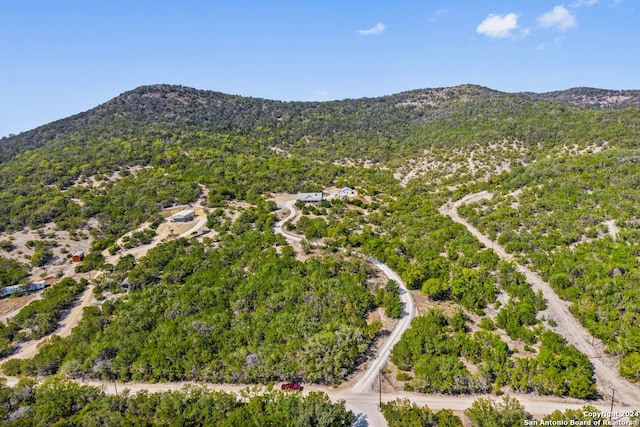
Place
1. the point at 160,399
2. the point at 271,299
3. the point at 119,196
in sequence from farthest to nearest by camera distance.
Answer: the point at 119,196
the point at 271,299
the point at 160,399

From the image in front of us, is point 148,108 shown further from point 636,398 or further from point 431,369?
point 636,398

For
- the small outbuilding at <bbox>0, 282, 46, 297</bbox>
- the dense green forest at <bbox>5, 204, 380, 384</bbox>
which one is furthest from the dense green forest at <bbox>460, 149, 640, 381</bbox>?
the small outbuilding at <bbox>0, 282, 46, 297</bbox>

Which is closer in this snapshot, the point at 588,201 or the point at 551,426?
the point at 551,426

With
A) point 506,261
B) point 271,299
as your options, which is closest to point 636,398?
point 506,261

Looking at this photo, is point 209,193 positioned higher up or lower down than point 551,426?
higher up

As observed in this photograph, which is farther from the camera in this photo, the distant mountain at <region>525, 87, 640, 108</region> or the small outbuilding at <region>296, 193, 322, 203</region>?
the distant mountain at <region>525, 87, 640, 108</region>

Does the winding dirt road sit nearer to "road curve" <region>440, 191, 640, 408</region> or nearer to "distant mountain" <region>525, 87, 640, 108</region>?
"road curve" <region>440, 191, 640, 408</region>
